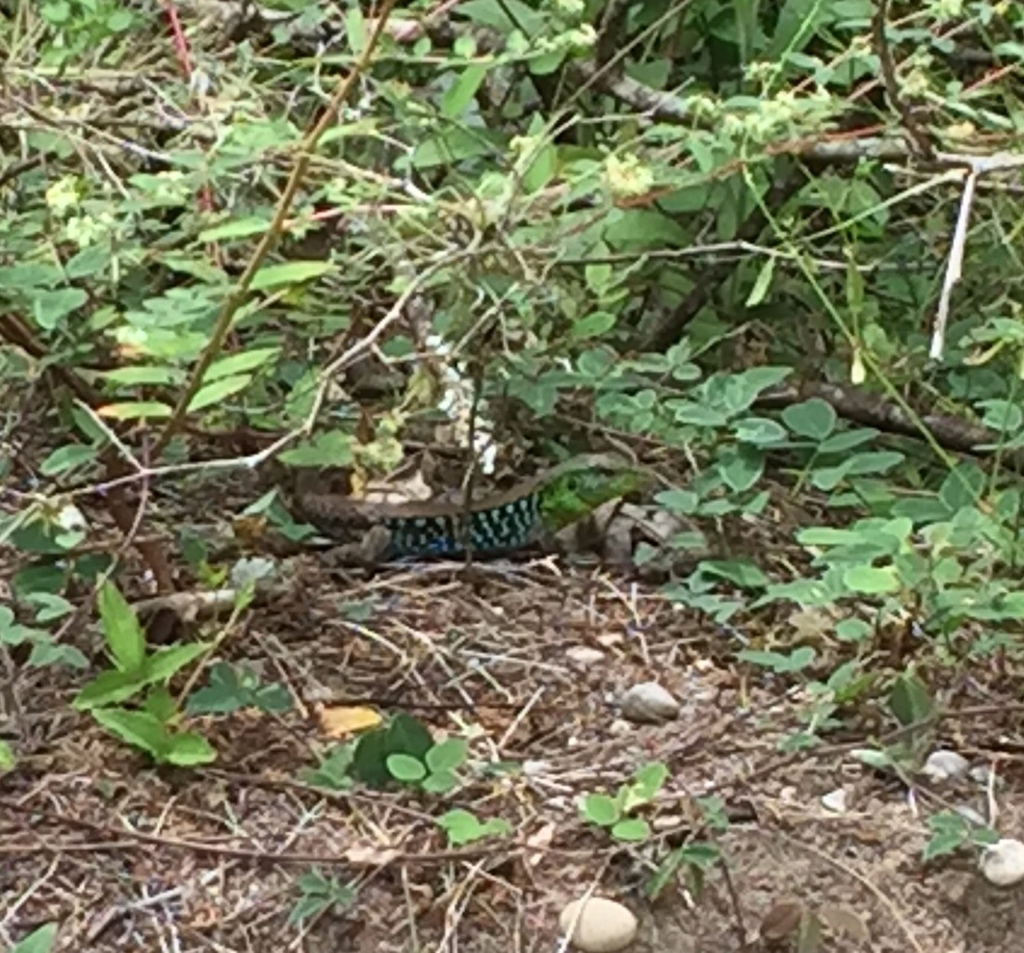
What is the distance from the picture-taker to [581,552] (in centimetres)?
161

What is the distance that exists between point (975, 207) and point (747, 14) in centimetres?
29

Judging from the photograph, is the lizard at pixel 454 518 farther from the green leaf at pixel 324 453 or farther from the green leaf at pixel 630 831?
the green leaf at pixel 630 831

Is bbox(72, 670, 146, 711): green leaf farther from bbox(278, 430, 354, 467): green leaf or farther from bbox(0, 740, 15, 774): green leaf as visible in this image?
bbox(278, 430, 354, 467): green leaf

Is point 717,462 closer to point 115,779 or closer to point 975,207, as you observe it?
point 975,207

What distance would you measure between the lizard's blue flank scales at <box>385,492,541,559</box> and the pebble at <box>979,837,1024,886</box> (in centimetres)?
51

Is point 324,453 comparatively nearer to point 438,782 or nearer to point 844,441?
point 438,782

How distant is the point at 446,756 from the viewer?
1244 mm

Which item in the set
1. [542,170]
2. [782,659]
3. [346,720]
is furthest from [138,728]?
[542,170]

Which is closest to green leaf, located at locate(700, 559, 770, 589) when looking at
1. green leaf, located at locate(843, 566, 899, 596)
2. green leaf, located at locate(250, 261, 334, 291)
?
green leaf, located at locate(843, 566, 899, 596)

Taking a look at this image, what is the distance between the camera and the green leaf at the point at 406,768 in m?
1.23

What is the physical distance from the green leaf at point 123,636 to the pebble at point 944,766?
55 cm

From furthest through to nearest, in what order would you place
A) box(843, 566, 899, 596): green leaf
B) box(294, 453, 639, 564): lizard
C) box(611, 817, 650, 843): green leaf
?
box(294, 453, 639, 564): lizard
box(843, 566, 899, 596): green leaf
box(611, 817, 650, 843): green leaf

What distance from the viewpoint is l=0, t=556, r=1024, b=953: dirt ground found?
1185mm

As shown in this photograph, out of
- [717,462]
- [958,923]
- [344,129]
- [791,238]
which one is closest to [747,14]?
[791,238]
